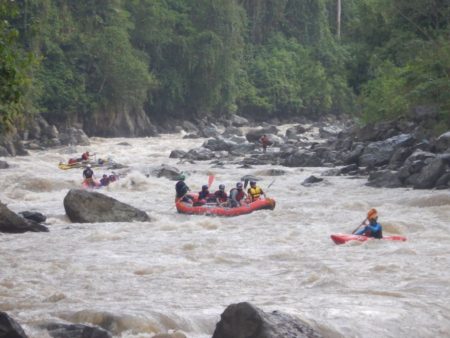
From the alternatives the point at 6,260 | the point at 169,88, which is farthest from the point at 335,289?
the point at 169,88

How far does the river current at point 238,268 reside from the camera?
8.50 metres

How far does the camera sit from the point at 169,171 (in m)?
24.8

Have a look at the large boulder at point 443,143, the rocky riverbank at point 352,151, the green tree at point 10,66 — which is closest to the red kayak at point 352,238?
the green tree at point 10,66

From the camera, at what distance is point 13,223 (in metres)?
14.2

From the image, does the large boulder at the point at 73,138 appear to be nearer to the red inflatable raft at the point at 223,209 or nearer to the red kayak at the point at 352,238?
the red inflatable raft at the point at 223,209

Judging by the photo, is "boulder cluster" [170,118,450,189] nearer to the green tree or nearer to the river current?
the river current

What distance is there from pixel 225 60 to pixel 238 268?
40264 mm

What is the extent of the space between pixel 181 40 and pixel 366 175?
92.8 feet

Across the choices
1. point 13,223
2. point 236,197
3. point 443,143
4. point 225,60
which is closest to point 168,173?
point 236,197

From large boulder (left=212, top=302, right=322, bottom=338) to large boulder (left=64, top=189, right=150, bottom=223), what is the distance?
860 centimetres

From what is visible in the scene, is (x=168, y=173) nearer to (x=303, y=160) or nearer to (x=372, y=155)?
(x=303, y=160)

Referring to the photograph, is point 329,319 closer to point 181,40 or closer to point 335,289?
point 335,289

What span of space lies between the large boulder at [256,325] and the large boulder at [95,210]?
860cm

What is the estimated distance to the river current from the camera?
8.50 meters
